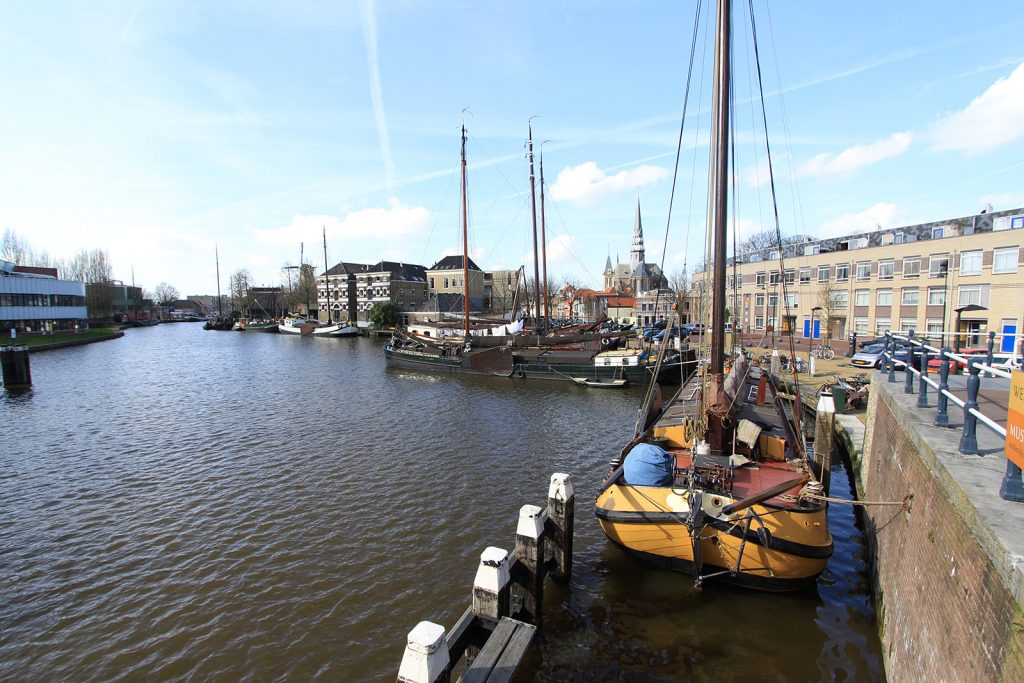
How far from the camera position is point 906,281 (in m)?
41.7

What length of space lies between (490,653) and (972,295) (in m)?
47.9

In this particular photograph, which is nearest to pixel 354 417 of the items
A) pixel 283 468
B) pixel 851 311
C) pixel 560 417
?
pixel 283 468

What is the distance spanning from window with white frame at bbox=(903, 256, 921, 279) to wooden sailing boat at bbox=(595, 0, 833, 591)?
136 feet

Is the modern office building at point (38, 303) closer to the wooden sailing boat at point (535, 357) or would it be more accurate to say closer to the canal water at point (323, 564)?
the wooden sailing boat at point (535, 357)

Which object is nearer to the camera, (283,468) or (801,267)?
(283,468)

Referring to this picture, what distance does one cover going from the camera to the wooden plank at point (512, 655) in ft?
17.9

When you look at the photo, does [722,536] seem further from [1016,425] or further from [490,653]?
[1016,425]

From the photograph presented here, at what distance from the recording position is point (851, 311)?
152 ft

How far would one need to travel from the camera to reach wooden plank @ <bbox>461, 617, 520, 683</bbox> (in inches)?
217

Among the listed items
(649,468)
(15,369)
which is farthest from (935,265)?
(15,369)

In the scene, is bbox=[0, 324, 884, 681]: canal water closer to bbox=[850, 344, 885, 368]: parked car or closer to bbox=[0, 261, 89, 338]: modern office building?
bbox=[850, 344, 885, 368]: parked car

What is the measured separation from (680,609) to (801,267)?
178 ft

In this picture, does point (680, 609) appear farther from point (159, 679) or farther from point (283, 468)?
point (283, 468)

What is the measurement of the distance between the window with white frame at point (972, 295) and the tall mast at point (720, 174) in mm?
39753
